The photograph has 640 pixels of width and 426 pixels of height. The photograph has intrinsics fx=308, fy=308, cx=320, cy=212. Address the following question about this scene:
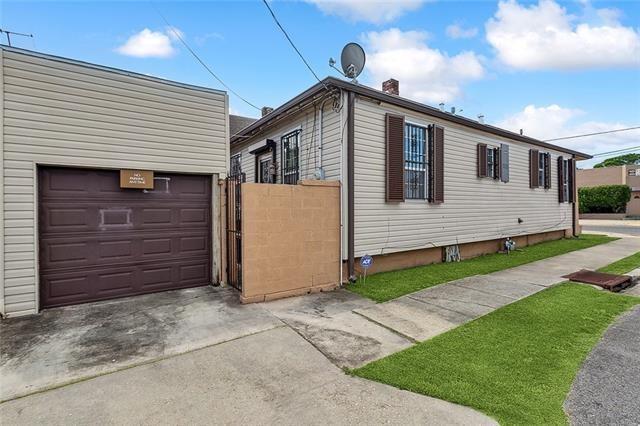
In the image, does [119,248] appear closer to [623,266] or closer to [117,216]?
[117,216]

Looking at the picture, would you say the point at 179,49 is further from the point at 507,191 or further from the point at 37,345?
the point at 507,191

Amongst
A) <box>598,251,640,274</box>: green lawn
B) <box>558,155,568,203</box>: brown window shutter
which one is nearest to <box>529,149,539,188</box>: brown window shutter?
<box>558,155,568,203</box>: brown window shutter

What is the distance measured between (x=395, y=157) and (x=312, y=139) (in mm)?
2056

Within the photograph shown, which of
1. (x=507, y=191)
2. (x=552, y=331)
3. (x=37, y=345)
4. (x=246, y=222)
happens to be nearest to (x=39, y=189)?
(x=37, y=345)

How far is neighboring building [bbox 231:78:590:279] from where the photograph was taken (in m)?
6.70

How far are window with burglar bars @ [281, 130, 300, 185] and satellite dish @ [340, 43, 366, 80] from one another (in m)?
2.13

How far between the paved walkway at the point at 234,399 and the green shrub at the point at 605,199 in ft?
116

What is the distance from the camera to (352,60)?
680 centimetres

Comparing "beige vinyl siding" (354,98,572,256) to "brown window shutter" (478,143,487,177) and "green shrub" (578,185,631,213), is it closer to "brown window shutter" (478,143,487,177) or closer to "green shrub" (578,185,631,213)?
"brown window shutter" (478,143,487,177)

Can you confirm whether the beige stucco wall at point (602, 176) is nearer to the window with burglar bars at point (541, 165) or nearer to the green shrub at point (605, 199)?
the green shrub at point (605, 199)

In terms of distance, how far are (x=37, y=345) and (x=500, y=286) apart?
743 cm

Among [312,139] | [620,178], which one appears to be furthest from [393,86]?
[620,178]

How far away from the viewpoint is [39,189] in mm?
4891

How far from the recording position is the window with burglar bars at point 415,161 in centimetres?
782
